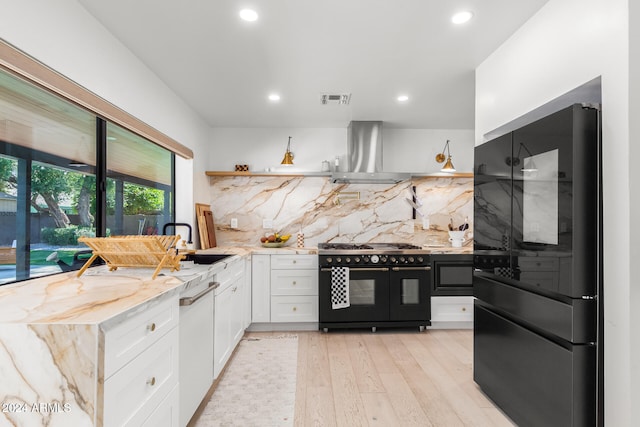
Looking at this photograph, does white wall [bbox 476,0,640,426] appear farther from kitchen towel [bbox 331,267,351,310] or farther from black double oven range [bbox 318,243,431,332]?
kitchen towel [bbox 331,267,351,310]

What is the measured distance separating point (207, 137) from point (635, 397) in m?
4.37

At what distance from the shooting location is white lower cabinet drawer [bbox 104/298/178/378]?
1136 mm

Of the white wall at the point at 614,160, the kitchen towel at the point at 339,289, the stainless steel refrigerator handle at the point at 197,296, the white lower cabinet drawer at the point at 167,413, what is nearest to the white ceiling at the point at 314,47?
the white wall at the point at 614,160

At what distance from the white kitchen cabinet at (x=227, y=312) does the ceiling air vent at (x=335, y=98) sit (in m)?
1.76

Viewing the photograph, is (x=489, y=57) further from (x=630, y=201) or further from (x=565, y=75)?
(x=630, y=201)

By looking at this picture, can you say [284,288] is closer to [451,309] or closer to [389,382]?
[389,382]

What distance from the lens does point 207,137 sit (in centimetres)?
438

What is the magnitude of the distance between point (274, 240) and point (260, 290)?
652 millimetres

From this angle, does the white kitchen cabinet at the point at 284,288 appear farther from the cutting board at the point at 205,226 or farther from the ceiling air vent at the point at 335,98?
the ceiling air vent at the point at 335,98

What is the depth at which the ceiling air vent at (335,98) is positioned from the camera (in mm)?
3328

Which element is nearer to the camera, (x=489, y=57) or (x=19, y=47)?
(x=19, y=47)

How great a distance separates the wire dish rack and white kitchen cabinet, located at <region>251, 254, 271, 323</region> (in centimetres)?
187

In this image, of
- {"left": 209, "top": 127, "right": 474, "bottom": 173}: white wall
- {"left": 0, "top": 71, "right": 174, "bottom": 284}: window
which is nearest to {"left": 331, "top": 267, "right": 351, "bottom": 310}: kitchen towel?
{"left": 209, "top": 127, "right": 474, "bottom": 173}: white wall

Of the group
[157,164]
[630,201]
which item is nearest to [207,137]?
[157,164]
